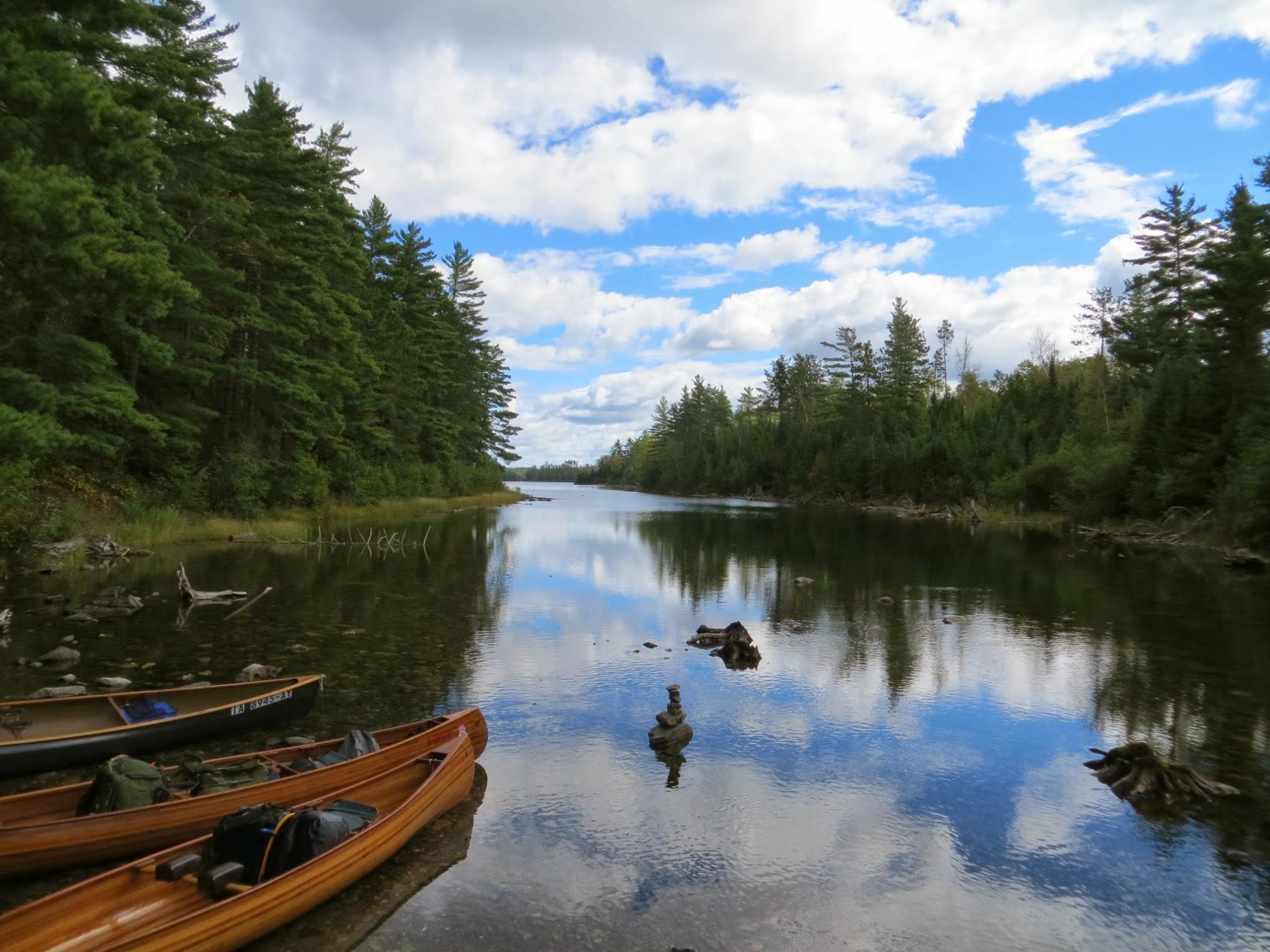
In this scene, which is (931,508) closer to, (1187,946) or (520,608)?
(520,608)

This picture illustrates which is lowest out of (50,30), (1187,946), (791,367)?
(1187,946)

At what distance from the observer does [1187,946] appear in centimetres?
638

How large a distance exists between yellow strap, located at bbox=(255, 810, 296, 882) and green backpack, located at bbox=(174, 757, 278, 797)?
1.15 meters

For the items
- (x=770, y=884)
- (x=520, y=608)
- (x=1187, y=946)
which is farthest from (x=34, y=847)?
(x=520, y=608)

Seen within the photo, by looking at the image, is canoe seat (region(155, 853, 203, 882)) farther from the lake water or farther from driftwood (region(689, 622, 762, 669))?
driftwood (region(689, 622, 762, 669))

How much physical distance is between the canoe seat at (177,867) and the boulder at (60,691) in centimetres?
592

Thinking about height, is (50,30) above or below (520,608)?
above

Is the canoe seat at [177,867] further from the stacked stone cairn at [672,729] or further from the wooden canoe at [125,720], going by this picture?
the stacked stone cairn at [672,729]

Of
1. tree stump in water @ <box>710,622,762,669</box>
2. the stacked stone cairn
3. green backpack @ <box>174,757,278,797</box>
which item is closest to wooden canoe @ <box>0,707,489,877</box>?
green backpack @ <box>174,757,278,797</box>

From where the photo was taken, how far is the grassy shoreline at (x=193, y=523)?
2600cm

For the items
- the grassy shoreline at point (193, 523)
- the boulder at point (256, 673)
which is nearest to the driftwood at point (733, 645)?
the boulder at point (256, 673)

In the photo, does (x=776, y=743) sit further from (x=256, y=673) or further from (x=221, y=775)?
(x=256, y=673)

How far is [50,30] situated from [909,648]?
77.6 feet

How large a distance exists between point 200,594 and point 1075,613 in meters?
22.7
